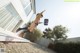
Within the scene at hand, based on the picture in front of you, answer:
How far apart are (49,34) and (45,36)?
100 cm

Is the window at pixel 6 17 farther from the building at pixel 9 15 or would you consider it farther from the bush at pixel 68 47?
the bush at pixel 68 47

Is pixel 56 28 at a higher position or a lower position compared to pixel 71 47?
higher

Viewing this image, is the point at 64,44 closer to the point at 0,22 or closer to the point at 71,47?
the point at 71,47

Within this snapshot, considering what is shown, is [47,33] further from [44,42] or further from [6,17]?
[6,17]

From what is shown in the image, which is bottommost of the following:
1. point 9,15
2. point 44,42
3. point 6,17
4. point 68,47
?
point 68,47

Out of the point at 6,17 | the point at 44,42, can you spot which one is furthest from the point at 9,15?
the point at 44,42

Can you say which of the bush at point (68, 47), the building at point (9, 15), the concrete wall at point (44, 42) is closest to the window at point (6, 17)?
the building at point (9, 15)

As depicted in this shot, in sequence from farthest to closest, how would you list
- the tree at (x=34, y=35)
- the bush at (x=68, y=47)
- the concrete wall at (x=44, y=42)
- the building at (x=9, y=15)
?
the tree at (x=34, y=35) < the concrete wall at (x=44, y=42) < the bush at (x=68, y=47) < the building at (x=9, y=15)

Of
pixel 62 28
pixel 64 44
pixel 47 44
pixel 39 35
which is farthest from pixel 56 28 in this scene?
pixel 64 44

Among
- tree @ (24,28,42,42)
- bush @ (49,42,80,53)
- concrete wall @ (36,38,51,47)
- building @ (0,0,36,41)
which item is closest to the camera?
building @ (0,0,36,41)

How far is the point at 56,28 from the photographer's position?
3103 centimetres

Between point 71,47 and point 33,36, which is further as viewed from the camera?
point 33,36

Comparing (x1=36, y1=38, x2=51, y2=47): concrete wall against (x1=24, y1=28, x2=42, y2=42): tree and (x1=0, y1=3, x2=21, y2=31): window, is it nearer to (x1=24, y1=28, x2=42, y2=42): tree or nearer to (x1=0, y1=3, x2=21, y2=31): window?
(x1=24, y1=28, x2=42, y2=42): tree

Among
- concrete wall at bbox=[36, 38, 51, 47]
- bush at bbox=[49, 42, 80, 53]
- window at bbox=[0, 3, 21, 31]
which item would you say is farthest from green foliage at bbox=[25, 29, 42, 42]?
window at bbox=[0, 3, 21, 31]
